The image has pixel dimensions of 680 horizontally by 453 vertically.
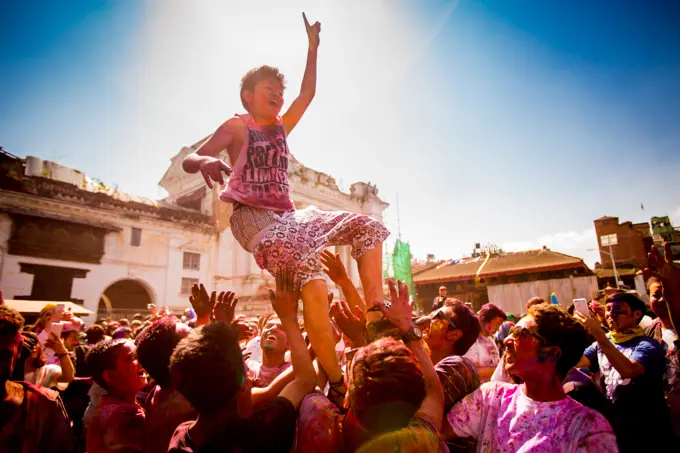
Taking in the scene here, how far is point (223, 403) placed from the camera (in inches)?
68.5

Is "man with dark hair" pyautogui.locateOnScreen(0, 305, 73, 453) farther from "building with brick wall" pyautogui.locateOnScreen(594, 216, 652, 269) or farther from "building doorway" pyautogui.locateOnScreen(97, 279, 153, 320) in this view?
"building with brick wall" pyautogui.locateOnScreen(594, 216, 652, 269)

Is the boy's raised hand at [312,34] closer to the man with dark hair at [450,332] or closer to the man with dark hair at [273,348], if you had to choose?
the man with dark hair at [450,332]

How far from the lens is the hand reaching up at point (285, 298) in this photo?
2.02 meters

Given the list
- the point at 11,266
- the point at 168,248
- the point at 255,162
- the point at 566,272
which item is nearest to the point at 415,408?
the point at 255,162

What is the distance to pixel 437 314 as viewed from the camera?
9.85 ft

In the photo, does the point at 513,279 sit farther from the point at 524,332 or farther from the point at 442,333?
the point at 524,332

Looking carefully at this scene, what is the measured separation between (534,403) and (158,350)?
7.22 feet

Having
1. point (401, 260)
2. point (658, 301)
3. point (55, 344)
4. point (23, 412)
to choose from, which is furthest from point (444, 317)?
point (401, 260)

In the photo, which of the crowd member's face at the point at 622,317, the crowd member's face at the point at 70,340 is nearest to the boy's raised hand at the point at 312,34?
the crowd member's face at the point at 622,317

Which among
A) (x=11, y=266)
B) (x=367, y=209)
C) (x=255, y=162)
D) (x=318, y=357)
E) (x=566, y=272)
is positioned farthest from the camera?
(x=367, y=209)

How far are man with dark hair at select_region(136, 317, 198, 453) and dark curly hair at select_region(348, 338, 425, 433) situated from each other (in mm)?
1255

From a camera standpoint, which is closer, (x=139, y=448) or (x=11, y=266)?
(x=139, y=448)

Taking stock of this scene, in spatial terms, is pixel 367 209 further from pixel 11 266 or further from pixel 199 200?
pixel 11 266

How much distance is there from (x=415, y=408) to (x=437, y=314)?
1.47 metres
